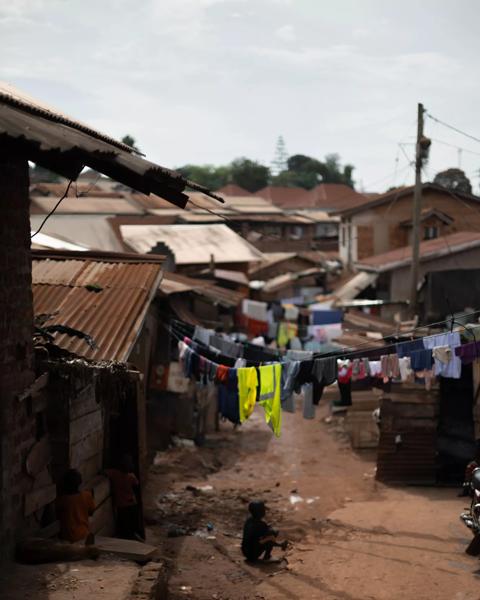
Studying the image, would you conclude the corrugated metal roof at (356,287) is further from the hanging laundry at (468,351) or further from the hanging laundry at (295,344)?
the hanging laundry at (468,351)

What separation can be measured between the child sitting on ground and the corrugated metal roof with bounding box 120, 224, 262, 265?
68.2ft

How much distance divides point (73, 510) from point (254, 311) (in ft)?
56.9

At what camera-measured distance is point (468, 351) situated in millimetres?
11555

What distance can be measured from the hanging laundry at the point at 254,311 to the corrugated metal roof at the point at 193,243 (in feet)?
15.2

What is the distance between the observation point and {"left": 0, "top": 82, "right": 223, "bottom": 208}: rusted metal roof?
5074 mm

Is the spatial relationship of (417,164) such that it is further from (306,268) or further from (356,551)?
(306,268)

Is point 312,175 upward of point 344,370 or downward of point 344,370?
upward

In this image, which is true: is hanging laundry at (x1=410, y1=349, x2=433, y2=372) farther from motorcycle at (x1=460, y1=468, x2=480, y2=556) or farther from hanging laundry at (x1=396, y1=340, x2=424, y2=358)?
motorcycle at (x1=460, y1=468, x2=480, y2=556)

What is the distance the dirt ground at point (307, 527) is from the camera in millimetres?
9461

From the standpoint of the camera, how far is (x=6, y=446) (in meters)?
6.98

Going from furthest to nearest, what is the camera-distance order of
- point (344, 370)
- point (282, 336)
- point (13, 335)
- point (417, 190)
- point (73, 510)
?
point (282, 336) → point (417, 190) → point (344, 370) → point (73, 510) → point (13, 335)

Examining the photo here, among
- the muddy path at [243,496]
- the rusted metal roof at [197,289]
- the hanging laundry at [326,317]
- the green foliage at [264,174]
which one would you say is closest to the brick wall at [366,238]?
the hanging laundry at [326,317]

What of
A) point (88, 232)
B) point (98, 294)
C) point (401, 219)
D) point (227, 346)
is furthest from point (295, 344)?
point (401, 219)

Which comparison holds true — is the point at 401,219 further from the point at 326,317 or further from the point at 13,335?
the point at 13,335
